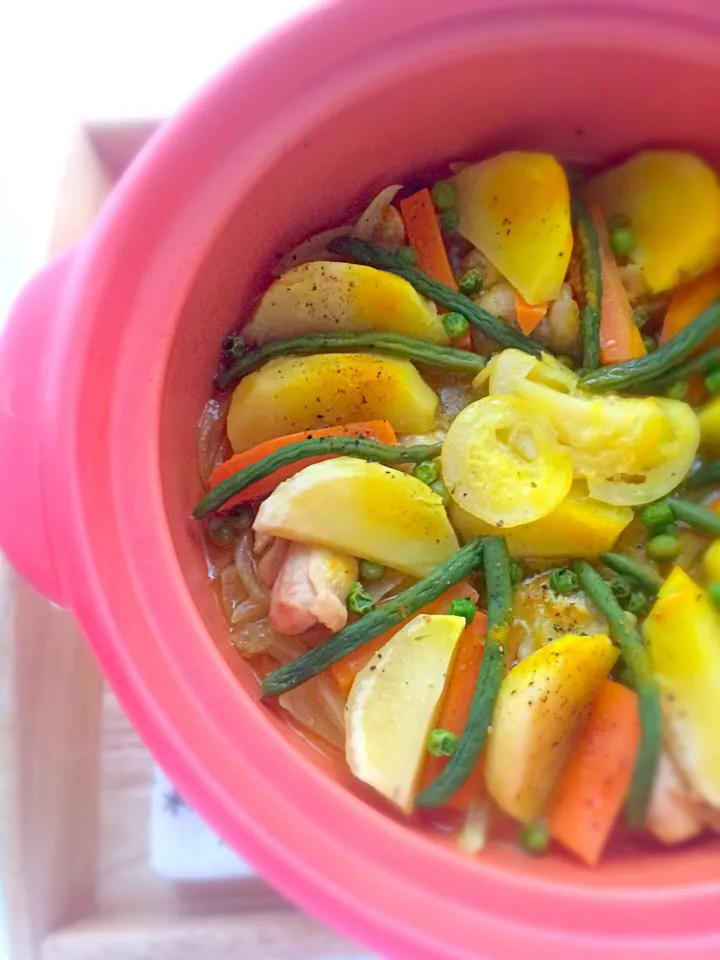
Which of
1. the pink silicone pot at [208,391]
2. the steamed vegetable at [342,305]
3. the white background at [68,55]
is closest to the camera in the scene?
the pink silicone pot at [208,391]

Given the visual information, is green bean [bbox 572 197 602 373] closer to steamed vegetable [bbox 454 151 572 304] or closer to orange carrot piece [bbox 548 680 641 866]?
steamed vegetable [bbox 454 151 572 304]

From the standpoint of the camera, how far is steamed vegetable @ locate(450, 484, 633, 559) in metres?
0.91

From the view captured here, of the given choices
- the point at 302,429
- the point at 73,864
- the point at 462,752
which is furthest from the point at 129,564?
the point at 73,864

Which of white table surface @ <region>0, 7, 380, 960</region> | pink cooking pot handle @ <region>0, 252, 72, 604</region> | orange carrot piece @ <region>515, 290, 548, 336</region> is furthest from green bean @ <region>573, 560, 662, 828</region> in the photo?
white table surface @ <region>0, 7, 380, 960</region>

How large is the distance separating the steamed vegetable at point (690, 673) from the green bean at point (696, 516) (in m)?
0.08

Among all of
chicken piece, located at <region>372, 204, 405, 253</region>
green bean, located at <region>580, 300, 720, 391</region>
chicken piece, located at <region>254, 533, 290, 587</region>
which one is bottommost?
chicken piece, located at <region>254, 533, 290, 587</region>

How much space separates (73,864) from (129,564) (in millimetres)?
507

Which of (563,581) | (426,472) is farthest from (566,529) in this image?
(426,472)

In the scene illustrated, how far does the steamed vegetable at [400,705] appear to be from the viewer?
84 cm

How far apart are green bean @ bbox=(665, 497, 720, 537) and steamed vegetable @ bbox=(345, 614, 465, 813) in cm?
28

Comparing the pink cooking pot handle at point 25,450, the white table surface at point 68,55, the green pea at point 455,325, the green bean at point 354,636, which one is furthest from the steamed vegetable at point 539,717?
the white table surface at point 68,55

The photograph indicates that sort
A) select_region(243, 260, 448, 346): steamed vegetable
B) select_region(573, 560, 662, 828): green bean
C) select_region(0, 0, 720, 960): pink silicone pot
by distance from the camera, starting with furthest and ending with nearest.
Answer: select_region(243, 260, 448, 346): steamed vegetable, select_region(573, 560, 662, 828): green bean, select_region(0, 0, 720, 960): pink silicone pot

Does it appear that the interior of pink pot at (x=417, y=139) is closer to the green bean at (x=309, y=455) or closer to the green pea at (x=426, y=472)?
the green bean at (x=309, y=455)

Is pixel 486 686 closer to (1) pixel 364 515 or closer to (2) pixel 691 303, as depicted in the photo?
(1) pixel 364 515
